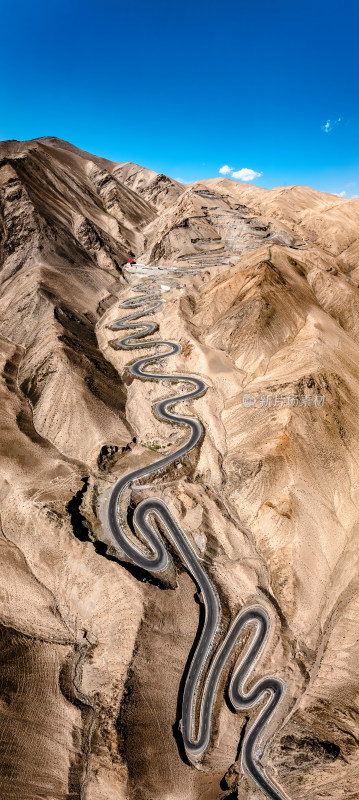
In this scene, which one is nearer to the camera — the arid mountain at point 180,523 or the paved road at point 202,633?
the arid mountain at point 180,523

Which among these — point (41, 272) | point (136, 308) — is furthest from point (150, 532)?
point (41, 272)

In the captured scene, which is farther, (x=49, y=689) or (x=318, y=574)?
(x=318, y=574)

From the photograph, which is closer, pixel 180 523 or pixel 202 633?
pixel 202 633

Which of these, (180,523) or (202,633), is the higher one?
(180,523)

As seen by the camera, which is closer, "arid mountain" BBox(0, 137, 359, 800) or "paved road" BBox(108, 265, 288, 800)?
"arid mountain" BBox(0, 137, 359, 800)

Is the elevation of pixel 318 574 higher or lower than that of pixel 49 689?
higher

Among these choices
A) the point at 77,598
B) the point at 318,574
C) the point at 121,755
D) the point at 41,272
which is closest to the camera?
the point at 121,755

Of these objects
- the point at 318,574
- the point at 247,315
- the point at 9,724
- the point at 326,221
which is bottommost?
the point at 9,724

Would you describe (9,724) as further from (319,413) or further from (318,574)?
(319,413)
